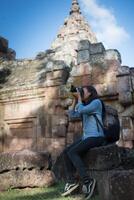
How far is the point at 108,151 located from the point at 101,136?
36cm

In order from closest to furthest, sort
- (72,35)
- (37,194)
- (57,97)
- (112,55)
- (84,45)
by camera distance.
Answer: (37,194) < (112,55) < (57,97) < (84,45) < (72,35)

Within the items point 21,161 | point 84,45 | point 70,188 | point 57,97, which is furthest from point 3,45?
point 70,188

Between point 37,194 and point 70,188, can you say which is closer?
point 70,188

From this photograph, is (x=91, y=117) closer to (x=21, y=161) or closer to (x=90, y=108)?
(x=90, y=108)

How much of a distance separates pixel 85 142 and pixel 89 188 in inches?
26.9

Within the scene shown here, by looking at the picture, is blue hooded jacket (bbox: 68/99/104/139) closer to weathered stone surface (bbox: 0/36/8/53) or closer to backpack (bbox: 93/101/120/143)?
A: backpack (bbox: 93/101/120/143)

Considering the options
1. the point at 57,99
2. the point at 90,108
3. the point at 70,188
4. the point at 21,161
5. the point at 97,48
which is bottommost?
the point at 70,188

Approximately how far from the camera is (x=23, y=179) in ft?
17.1

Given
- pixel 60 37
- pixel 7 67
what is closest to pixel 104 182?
pixel 7 67

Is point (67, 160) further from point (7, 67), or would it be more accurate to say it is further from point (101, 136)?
point (7, 67)

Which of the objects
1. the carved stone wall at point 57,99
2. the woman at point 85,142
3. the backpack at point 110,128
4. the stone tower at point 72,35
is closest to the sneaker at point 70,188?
the woman at point 85,142

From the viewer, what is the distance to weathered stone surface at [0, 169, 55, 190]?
520 cm

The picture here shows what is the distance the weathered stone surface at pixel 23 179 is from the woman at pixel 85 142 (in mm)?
714

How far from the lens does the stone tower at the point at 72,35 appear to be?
10370mm
